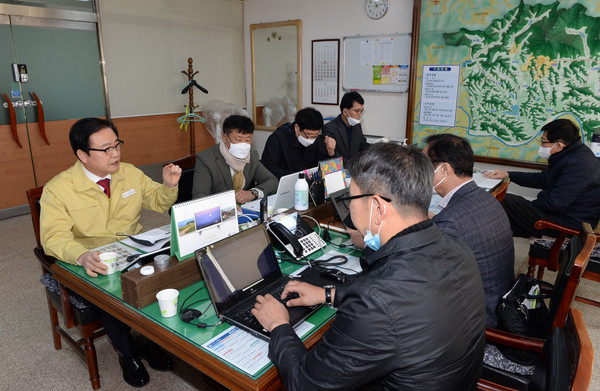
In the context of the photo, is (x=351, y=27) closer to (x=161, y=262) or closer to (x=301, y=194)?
(x=301, y=194)

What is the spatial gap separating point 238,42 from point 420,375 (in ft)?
19.1

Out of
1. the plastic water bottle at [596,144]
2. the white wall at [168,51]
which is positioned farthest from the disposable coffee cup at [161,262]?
the white wall at [168,51]

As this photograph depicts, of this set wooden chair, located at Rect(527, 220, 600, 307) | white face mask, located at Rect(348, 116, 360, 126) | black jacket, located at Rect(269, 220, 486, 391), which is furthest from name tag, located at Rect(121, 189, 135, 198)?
wooden chair, located at Rect(527, 220, 600, 307)

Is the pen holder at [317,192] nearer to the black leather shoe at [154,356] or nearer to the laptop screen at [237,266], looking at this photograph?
the laptop screen at [237,266]

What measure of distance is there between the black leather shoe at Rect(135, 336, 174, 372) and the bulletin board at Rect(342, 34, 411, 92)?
3712mm

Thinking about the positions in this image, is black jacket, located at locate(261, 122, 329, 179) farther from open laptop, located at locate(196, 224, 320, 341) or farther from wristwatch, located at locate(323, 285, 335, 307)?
wristwatch, located at locate(323, 285, 335, 307)

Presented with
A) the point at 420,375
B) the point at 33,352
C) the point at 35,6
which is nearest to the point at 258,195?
the point at 33,352

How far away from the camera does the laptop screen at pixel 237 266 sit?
1.44 m

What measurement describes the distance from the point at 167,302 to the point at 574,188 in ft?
9.27

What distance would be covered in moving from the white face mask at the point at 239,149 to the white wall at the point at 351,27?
2570 millimetres

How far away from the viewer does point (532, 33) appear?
382 centimetres

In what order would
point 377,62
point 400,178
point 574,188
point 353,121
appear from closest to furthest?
point 400,178 → point 574,188 → point 353,121 → point 377,62

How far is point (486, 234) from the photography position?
1668mm

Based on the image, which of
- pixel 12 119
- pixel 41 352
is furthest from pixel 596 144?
pixel 12 119
